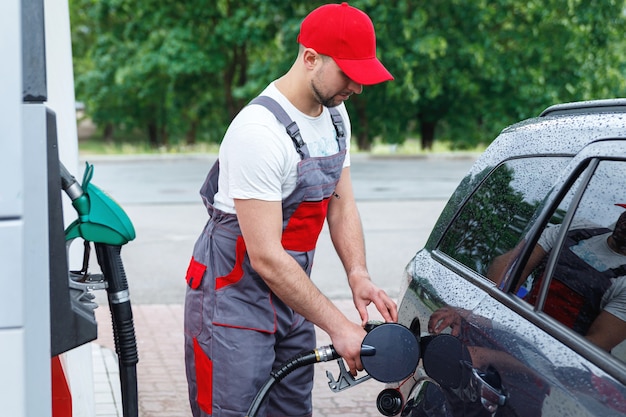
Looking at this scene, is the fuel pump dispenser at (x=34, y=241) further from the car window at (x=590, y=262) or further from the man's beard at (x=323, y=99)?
the man's beard at (x=323, y=99)

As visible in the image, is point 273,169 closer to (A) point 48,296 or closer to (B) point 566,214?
(B) point 566,214

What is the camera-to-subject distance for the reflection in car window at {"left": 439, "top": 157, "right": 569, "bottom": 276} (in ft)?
8.25

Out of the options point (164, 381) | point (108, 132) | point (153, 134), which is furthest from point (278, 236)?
point (108, 132)

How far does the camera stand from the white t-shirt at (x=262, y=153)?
2.90m

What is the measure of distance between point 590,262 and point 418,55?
2692cm

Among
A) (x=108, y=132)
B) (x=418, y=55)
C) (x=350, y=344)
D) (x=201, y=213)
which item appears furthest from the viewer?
(x=108, y=132)

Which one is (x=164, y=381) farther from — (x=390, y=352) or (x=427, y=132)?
(x=427, y=132)

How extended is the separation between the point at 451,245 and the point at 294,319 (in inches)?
24.4

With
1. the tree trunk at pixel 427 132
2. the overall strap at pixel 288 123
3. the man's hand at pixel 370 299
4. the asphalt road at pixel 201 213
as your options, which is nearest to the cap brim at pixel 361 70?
the overall strap at pixel 288 123

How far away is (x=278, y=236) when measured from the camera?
116 inches

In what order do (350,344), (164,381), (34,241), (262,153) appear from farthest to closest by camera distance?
1. (164,381)
2. (262,153)
3. (350,344)
4. (34,241)

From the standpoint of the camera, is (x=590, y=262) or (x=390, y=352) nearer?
(x=590, y=262)

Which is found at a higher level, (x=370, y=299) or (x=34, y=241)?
(x=34, y=241)

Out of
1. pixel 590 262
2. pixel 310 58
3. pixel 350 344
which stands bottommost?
pixel 350 344
